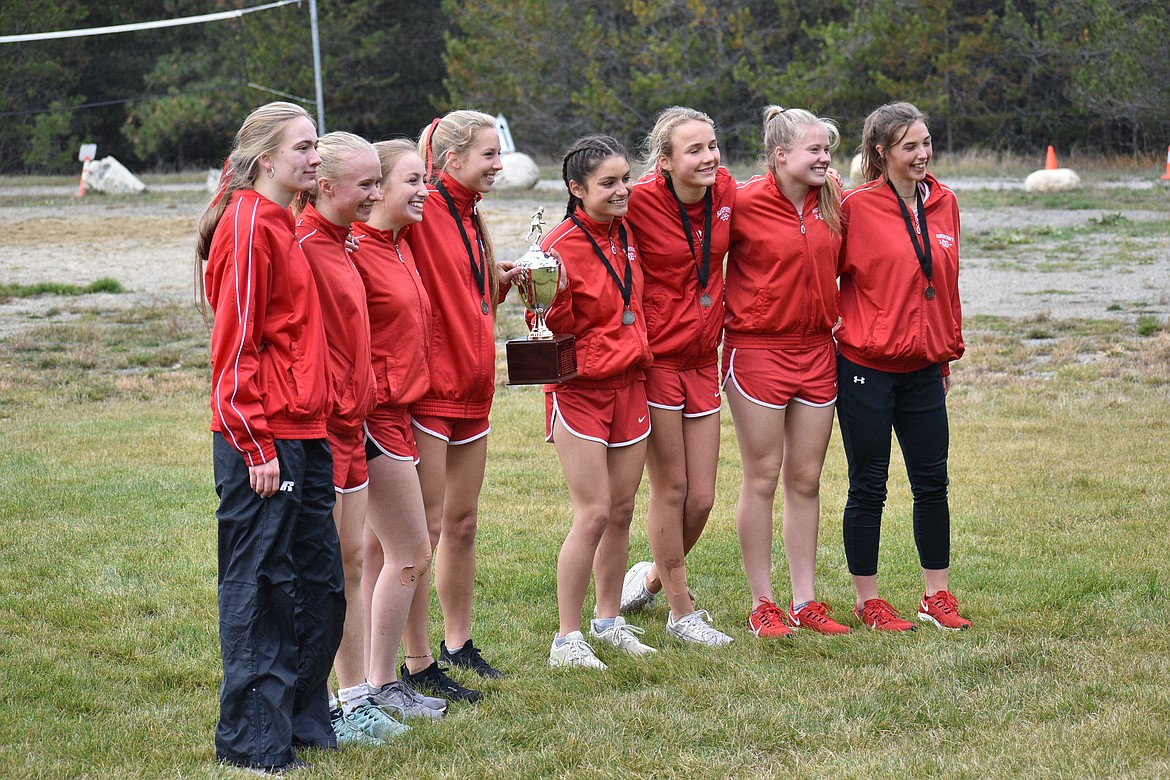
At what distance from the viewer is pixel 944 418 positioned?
16.6ft

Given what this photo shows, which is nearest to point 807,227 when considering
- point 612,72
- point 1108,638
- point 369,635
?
point 1108,638

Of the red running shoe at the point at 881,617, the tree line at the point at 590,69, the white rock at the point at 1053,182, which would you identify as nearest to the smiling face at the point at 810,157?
the red running shoe at the point at 881,617

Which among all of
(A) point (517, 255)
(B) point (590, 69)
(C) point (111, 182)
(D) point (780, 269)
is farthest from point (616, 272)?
(B) point (590, 69)

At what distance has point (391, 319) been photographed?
162 inches

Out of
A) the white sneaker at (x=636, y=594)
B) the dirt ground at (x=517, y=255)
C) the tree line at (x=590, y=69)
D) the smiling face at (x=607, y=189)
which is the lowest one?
the white sneaker at (x=636, y=594)

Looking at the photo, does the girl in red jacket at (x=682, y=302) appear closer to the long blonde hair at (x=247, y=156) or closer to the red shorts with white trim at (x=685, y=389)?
→ the red shorts with white trim at (x=685, y=389)

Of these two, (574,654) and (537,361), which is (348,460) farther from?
(574,654)

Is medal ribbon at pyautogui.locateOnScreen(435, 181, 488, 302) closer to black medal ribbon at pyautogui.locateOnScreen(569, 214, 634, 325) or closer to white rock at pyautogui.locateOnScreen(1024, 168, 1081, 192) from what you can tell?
black medal ribbon at pyautogui.locateOnScreen(569, 214, 634, 325)

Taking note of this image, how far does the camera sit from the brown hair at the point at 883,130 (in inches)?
192

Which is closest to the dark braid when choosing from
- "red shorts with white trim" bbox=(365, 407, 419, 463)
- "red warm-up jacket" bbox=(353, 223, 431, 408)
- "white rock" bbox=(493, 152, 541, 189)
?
"red warm-up jacket" bbox=(353, 223, 431, 408)

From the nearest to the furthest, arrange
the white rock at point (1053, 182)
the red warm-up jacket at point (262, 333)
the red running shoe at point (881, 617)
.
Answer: the red warm-up jacket at point (262, 333)
the red running shoe at point (881, 617)
the white rock at point (1053, 182)

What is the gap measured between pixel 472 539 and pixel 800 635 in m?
1.35

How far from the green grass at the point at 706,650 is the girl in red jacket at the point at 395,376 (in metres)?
0.48

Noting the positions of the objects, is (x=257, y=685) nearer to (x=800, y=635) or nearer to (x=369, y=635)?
(x=369, y=635)
